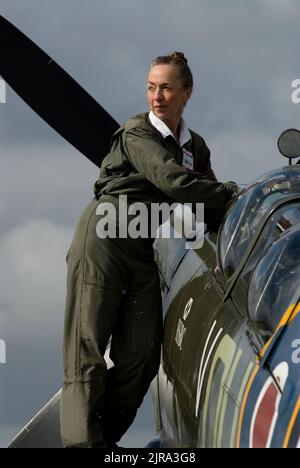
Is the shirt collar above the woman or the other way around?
above

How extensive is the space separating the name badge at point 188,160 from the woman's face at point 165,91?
199 millimetres

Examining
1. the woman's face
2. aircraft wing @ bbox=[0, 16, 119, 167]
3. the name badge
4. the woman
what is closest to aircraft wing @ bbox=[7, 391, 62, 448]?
the woman

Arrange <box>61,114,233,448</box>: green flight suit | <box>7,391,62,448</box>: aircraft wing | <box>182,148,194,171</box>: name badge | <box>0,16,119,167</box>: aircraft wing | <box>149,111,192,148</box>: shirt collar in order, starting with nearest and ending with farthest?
<box>61,114,233,448</box>: green flight suit
<box>149,111,192,148</box>: shirt collar
<box>182,148,194,171</box>: name badge
<box>7,391,62,448</box>: aircraft wing
<box>0,16,119,167</box>: aircraft wing

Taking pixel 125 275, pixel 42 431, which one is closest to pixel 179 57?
pixel 125 275

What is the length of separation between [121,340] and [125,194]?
0.85 meters

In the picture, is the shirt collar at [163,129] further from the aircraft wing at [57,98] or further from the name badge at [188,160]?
the aircraft wing at [57,98]

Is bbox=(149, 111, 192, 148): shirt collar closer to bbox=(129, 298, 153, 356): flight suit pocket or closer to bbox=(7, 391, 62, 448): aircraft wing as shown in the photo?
bbox=(129, 298, 153, 356): flight suit pocket

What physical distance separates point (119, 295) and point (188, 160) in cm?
89

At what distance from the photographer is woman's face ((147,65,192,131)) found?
602 centimetres

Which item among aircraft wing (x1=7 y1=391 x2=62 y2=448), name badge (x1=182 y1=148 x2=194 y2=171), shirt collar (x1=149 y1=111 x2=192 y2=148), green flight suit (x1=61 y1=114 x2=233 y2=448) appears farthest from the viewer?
aircraft wing (x1=7 y1=391 x2=62 y2=448)

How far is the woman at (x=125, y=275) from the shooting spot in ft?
18.7

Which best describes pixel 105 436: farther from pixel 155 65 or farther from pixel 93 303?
pixel 155 65

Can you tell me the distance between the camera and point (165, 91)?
604 centimetres
